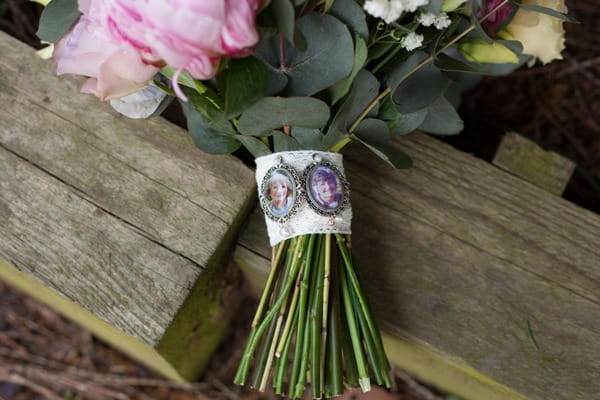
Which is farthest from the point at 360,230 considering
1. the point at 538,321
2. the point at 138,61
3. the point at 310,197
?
the point at 138,61

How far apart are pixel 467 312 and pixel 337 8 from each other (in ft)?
1.68

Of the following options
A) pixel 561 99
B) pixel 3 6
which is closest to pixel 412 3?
pixel 561 99

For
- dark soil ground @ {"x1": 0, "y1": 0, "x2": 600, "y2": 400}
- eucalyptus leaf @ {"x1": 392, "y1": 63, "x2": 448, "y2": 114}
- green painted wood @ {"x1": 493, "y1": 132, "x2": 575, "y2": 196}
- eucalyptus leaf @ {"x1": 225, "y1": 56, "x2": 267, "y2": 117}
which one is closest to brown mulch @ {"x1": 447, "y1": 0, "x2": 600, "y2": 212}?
dark soil ground @ {"x1": 0, "y1": 0, "x2": 600, "y2": 400}

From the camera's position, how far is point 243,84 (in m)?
0.59

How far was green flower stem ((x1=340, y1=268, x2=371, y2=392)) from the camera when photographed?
0.80m

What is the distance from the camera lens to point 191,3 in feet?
1.57

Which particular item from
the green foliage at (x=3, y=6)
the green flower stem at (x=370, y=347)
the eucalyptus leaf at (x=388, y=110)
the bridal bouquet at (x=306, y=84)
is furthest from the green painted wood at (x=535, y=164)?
the green foliage at (x=3, y=6)

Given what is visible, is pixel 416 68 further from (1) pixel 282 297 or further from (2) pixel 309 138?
(1) pixel 282 297

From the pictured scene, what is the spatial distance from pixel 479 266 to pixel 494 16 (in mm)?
396

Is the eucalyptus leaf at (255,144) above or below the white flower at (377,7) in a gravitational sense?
below

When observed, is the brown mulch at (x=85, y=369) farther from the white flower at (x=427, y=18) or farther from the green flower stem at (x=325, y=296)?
the white flower at (x=427, y=18)

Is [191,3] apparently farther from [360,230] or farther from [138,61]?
[360,230]

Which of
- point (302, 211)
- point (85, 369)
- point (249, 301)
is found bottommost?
point (85, 369)

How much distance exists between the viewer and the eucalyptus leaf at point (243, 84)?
1.91 ft
